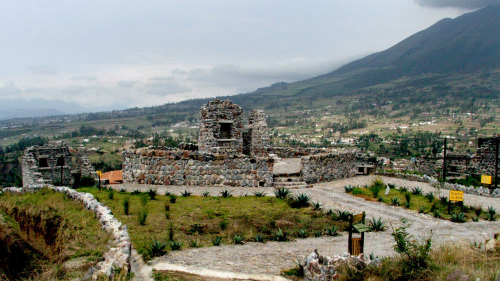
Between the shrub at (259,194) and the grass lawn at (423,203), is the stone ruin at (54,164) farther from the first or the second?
the grass lawn at (423,203)

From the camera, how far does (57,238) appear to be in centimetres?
759

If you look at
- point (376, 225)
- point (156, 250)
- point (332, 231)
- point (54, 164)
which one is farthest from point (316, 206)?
point (54, 164)

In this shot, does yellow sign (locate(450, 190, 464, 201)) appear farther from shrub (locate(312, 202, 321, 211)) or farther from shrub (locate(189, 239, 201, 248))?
shrub (locate(189, 239, 201, 248))

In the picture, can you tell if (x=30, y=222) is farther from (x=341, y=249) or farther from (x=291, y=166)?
(x=291, y=166)

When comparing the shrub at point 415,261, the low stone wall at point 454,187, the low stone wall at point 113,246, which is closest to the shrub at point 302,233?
the shrub at point 415,261

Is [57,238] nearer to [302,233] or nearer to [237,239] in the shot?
[237,239]

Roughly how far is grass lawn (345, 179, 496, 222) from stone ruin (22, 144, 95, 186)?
23.6m

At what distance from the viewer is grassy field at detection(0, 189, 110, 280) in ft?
20.2

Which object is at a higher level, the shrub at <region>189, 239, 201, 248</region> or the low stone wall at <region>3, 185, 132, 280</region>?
the low stone wall at <region>3, 185, 132, 280</region>

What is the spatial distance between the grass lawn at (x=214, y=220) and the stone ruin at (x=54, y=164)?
19703 millimetres

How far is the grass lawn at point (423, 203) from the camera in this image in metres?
12.0

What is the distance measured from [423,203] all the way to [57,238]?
12.1 m

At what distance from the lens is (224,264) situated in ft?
24.0

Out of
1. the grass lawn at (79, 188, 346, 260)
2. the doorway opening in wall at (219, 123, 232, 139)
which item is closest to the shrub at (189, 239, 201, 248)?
the grass lawn at (79, 188, 346, 260)
